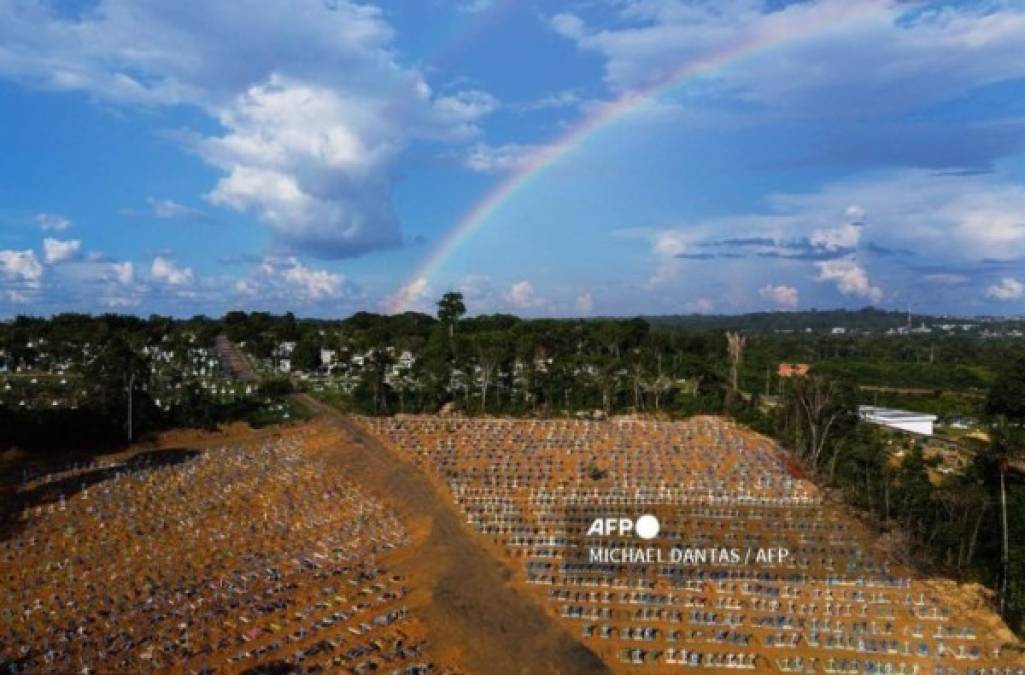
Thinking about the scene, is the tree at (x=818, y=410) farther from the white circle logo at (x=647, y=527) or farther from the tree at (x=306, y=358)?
the tree at (x=306, y=358)

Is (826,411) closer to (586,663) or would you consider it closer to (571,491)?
(571,491)

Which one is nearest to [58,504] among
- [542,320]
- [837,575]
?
[837,575]

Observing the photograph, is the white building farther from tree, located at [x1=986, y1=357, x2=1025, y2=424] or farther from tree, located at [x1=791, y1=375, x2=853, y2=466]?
tree, located at [x1=791, y1=375, x2=853, y2=466]

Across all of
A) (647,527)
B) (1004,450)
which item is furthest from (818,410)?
Result: (647,527)

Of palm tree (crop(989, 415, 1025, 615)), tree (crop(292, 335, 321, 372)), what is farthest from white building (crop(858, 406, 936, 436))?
tree (crop(292, 335, 321, 372))

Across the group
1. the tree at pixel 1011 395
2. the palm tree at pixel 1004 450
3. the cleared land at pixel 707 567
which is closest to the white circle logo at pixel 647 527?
the cleared land at pixel 707 567

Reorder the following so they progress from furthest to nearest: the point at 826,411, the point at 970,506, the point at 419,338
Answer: the point at 419,338 < the point at 826,411 < the point at 970,506
